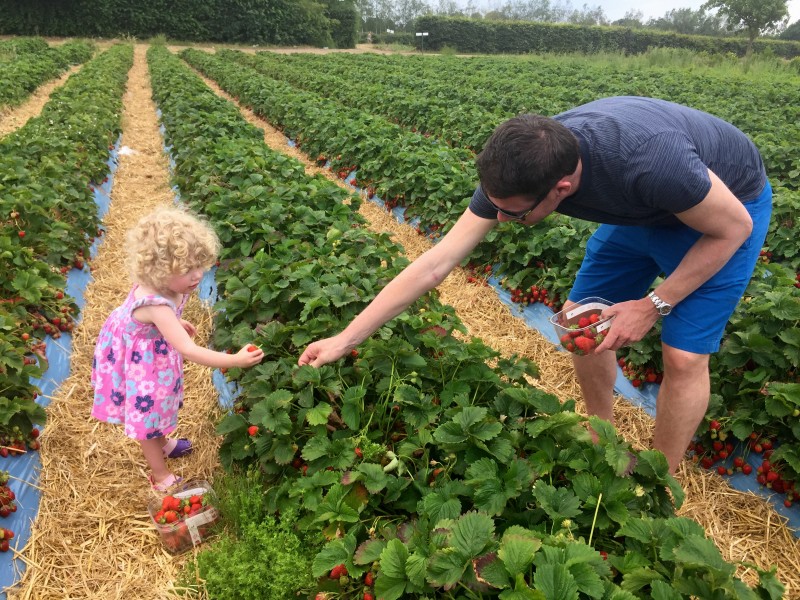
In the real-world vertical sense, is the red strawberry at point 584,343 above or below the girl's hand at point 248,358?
above

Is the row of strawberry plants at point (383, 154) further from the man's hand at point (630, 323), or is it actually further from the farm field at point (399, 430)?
the man's hand at point (630, 323)

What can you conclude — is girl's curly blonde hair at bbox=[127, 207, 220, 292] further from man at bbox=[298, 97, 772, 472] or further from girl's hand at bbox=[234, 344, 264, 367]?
man at bbox=[298, 97, 772, 472]

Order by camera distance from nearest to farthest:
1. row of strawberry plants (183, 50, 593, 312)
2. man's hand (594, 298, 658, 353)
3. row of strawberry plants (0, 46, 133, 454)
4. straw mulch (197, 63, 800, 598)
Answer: man's hand (594, 298, 658, 353) < straw mulch (197, 63, 800, 598) < row of strawberry plants (0, 46, 133, 454) < row of strawberry plants (183, 50, 593, 312)

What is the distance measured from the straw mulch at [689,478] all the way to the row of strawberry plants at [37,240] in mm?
3348

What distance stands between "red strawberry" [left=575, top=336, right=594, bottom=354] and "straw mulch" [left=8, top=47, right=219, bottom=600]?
7.00 feet

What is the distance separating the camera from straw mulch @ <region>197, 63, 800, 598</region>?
2.85m

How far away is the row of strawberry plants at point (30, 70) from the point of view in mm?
15055

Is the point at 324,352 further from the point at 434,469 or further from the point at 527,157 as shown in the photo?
the point at 527,157

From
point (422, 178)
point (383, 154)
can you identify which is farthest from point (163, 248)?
point (383, 154)

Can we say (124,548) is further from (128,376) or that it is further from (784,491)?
(784,491)

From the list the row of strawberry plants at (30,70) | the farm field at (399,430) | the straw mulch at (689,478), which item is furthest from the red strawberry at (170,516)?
the row of strawberry plants at (30,70)

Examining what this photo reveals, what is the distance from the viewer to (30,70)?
18672 mm

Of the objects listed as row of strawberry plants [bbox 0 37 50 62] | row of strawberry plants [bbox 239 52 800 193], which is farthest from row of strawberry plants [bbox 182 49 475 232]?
row of strawberry plants [bbox 0 37 50 62]

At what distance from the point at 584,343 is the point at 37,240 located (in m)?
4.53
